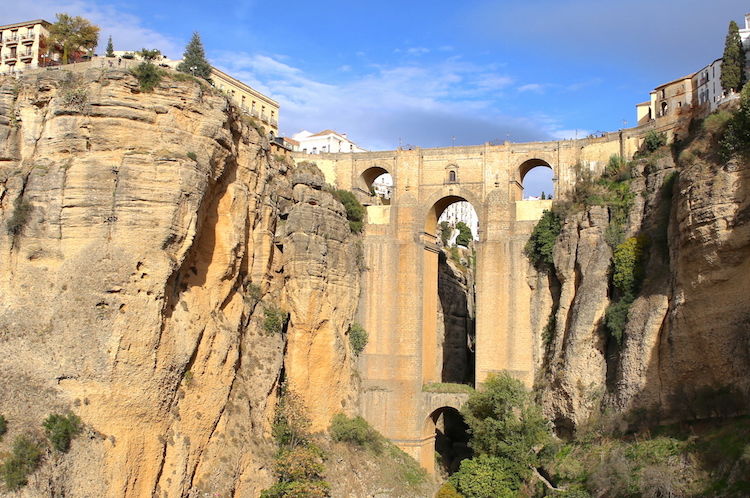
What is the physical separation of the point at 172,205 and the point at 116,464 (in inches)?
334

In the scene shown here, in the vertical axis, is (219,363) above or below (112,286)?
below

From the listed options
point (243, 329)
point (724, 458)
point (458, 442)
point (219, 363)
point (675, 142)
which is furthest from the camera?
point (458, 442)

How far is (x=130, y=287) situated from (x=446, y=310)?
25.1m

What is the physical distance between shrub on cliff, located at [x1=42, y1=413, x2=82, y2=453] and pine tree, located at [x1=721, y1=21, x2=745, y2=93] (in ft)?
93.5

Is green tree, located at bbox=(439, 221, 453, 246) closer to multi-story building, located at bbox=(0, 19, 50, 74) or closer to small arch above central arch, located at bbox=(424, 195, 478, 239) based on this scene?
small arch above central arch, located at bbox=(424, 195, 478, 239)

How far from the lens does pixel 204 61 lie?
139 ft

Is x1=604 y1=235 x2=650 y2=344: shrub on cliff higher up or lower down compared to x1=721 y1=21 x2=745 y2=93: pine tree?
lower down

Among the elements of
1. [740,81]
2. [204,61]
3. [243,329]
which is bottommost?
[243,329]

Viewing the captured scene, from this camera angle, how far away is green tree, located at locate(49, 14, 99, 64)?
3775 centimetres

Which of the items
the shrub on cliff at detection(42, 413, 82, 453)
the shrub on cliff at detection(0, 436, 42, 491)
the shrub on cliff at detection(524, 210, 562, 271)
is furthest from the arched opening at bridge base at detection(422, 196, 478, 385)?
the shrub on cliff at detection(0, 436, 42, 491)

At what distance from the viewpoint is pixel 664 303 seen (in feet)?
100

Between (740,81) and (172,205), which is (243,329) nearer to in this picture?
(172,205)

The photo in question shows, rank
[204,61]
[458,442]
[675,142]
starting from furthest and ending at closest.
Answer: [458,442], [204,61], [675,142]

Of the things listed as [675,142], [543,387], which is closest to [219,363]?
[543,387]
